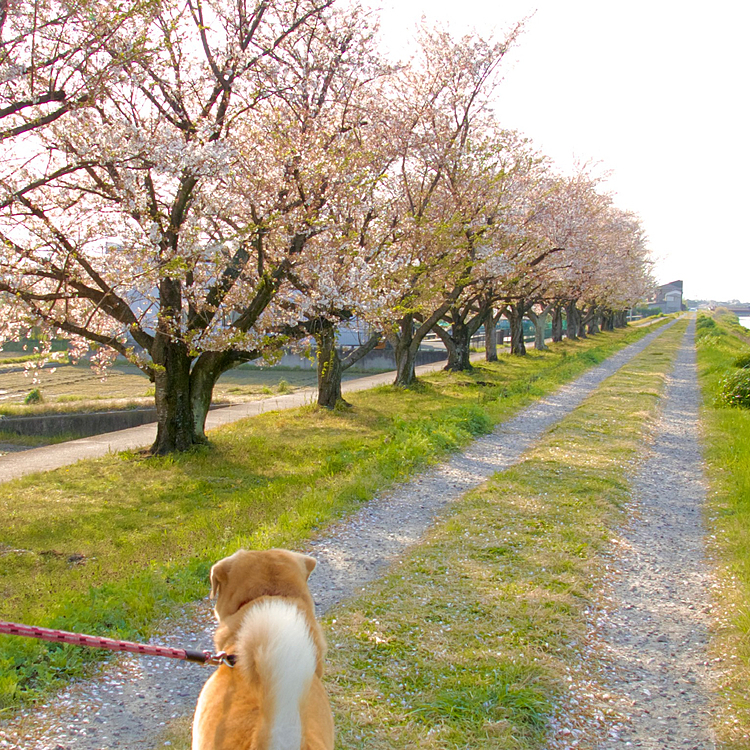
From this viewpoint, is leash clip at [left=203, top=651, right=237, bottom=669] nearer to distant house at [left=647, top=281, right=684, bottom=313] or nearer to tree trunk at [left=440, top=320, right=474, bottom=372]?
tree trunk at [left=440, top=320, right=474, bottom=372]

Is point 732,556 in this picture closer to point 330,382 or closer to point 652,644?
point 652,644

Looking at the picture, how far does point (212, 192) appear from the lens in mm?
13281

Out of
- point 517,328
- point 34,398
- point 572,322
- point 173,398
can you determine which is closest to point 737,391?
point 173,398

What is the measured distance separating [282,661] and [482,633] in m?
3.36

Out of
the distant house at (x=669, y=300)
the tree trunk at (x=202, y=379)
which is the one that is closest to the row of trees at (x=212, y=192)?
the tree trunk at (x=202, y=379)

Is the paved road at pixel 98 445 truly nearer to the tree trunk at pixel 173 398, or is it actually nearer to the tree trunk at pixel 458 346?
the tree trunk at pixel 173 398

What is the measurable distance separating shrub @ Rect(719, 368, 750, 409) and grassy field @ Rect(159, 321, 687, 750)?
31.9 ft

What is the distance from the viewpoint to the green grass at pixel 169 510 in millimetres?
5441

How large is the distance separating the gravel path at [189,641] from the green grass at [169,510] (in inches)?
10.4

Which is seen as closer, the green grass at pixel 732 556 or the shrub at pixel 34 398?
the green grass at pixel 732 556

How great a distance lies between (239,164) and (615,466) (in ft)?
29.4

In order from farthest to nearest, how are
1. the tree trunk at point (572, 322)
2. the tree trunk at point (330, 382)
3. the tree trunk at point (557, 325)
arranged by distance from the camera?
1. the tree trunk at point (572, 322)
2. the tree trunk at point (557, 325)
3. the tree trunk at point (330, 382)

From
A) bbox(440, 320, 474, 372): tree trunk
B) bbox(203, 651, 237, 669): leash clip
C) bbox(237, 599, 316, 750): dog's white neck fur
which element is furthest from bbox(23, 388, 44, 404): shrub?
bbox(237, 599, 316, 750): dog's white neck fur

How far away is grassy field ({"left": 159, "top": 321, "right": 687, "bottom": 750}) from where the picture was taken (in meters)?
4.06
